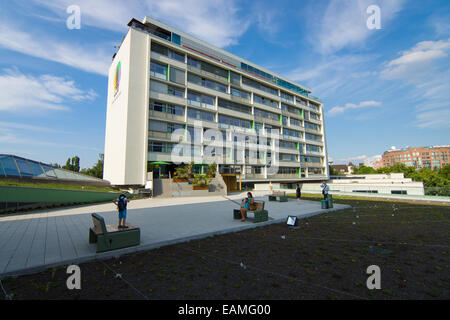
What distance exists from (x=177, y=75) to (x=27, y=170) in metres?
22.8

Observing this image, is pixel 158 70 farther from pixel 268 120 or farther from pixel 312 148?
pixel 312 148

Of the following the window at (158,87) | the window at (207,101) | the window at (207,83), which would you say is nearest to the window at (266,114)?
→ the window at (207,83)

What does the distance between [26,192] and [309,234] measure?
1752 cm

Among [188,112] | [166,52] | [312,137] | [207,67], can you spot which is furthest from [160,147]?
[312,137]

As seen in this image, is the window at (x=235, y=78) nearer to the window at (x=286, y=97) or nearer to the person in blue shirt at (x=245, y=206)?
the window at (x=286, y=97)

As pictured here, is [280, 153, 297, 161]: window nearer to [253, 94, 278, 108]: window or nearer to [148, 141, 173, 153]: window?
[253, 94, 278, 108]: window

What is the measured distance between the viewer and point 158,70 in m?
31.0

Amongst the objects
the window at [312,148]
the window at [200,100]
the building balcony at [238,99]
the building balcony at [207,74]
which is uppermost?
the building balcony at [207,74]

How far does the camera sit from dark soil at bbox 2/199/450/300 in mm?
3797

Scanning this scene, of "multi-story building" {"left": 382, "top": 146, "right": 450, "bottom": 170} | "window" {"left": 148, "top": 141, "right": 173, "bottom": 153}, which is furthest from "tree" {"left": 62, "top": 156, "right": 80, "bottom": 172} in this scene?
"multi-story building" {"left": 382, "top": 146, "right": 450, "bottom": 170}

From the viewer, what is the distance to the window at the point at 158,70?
99.9 ft

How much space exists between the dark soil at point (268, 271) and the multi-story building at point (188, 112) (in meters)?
24.4
